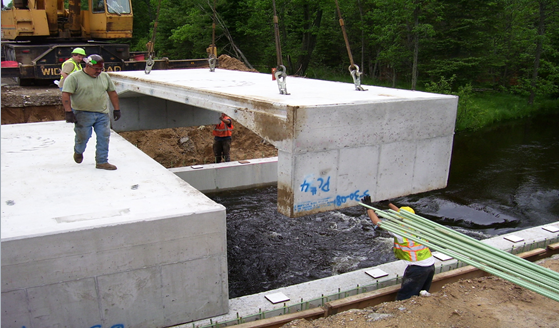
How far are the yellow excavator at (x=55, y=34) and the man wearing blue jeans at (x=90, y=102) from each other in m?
9.77

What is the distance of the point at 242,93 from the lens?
7422mm

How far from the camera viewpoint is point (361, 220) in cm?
1213

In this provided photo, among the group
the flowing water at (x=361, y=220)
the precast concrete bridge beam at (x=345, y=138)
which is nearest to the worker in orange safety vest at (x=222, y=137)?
the flowing water at (x=361, y=220)

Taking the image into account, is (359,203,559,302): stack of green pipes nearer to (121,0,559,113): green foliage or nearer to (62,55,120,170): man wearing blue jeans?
(62,55,120,170): man wearing blue jeans

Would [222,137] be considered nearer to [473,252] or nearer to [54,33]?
[54,33]

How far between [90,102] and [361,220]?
7.20 meters

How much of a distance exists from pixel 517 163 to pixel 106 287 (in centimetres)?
1645

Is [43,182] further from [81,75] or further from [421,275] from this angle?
[421,275]

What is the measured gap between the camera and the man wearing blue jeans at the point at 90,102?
741 cm

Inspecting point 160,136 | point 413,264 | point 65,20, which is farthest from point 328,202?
point 65,20

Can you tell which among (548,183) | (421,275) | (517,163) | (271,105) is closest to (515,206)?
(548,183)

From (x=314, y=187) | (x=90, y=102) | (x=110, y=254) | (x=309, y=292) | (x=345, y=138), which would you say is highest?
(x=90, y=102)

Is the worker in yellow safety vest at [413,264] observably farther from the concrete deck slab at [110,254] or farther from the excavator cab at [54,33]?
the excavator cab at [54,33]

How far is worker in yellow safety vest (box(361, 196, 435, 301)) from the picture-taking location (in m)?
6.66
